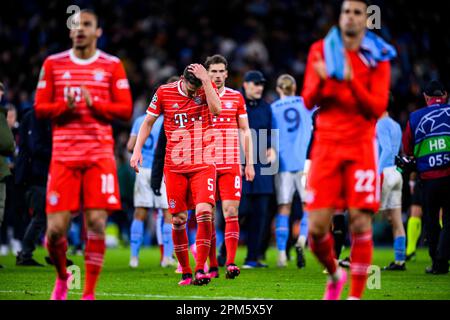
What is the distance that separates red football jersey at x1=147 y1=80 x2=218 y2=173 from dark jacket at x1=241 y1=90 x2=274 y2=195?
3.96m

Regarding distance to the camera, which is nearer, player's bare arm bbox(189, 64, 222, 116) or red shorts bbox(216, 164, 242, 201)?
player's bare arm bbox(189, 64, 222, 116)

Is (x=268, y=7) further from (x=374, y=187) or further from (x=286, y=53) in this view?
(x=374, y=187)

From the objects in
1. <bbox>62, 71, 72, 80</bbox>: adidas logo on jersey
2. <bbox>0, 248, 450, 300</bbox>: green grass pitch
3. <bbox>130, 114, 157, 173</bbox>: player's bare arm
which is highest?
<bbox>62, 71, 72, 80</bbox>: adidas logo on jersey

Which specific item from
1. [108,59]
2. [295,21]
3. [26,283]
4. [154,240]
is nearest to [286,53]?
[295,21]

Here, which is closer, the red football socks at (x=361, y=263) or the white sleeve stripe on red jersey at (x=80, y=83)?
the red football socks at (x=361, y=263)

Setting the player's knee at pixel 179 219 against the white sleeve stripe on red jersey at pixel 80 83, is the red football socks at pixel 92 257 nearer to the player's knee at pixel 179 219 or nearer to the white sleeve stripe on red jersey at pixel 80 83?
the white sleeve stripe on red jersey at pixel 80 83

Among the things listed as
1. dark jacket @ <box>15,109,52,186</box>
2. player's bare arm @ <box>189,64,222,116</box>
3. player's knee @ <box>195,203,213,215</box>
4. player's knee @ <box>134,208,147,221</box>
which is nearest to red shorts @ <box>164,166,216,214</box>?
player's knee @ <box>195,203,213,215</box>

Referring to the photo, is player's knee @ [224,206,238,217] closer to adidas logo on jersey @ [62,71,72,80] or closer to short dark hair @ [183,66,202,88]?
short dark hair @ [183,66,202,88]

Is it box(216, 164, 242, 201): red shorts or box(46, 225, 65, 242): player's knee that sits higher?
box(216, 164, 242, 201): red shorts

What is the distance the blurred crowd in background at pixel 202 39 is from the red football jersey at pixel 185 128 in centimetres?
1154

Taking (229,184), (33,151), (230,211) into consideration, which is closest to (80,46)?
(229,184)

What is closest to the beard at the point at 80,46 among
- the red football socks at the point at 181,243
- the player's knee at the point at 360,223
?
the player's knee at the point at 360,223

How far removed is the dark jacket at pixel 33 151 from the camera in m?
13.6

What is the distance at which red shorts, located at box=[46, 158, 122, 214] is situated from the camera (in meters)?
7.75
